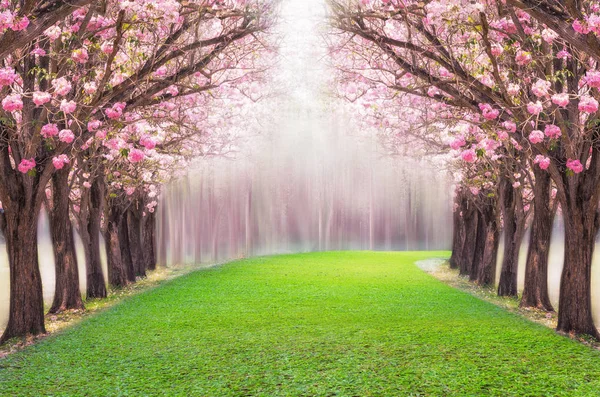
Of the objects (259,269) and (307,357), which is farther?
(259,269)

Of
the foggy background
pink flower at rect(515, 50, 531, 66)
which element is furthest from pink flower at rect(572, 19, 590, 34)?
the foggy background

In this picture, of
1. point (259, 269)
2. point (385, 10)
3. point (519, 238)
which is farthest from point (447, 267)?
point (385, 10)

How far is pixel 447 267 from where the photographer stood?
3105 cm

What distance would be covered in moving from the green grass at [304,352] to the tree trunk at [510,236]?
5.89 feet

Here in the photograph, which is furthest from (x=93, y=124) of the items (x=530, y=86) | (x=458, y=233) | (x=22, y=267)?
(x=458, y=233)

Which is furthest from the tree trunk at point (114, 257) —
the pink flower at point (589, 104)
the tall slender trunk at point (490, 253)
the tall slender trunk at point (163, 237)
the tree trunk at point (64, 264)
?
the pink flower at point (589, 104)

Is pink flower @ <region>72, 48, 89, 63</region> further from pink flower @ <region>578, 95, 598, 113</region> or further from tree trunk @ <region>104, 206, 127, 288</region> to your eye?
tree trunk @ <region>104, 206, 127, 288</region>

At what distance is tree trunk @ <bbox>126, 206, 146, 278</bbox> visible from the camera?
83.5 ft

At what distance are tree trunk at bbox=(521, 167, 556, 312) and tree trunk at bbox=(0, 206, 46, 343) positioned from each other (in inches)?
421

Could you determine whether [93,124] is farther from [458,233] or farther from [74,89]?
[458,233]

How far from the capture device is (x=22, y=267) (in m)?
12.2

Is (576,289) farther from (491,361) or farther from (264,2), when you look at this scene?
(264,2)

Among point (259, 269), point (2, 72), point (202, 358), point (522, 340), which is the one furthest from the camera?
point (259, 269)

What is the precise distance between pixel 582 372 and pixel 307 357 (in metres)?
3.97
